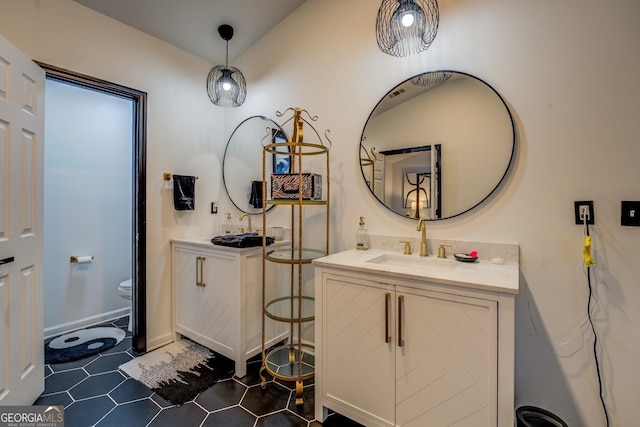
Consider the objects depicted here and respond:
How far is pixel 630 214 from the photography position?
1.33 metres

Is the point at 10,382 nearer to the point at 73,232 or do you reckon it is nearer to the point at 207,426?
the point at 207,426

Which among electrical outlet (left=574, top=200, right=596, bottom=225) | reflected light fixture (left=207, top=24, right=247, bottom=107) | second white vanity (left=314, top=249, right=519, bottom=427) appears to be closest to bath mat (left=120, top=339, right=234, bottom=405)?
second white vanity (left=314, top=249, right=519, bottom=427)

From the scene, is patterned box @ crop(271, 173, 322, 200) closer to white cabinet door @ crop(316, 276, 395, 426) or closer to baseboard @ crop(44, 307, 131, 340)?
white cabinet door @ crop(316, 276, 395, 426)

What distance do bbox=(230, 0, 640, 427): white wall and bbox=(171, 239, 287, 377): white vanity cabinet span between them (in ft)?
4.01

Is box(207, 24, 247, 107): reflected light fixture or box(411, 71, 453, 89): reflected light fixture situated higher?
box(207, 24, 247, 107): reflected light fixture

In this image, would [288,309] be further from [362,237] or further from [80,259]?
[80,259]

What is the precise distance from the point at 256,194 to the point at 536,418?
94.2 inches

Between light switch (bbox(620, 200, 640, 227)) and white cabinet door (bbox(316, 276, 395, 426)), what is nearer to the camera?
light switch (bbox(620, 200, 640, 227))

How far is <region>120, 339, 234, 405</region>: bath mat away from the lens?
1899mm

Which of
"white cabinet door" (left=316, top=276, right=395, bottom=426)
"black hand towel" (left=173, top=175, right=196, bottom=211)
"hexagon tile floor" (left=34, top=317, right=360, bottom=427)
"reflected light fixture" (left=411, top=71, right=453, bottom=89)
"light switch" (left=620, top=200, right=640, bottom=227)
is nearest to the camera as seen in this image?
"light switch" (left=620, top=200, right=640, bottom=227)

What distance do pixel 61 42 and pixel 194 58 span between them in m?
1.01

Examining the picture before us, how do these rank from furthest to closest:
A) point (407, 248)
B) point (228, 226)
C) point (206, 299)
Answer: point (228, 226)
point (206, 299)
point (407, 248)

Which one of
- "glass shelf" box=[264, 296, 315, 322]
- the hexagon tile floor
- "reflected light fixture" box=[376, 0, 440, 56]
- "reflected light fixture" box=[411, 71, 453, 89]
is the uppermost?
"reflected light fixture" box=[376, 0, 440, 56]

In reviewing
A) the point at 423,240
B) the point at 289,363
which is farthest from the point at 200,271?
the point at 423,240
